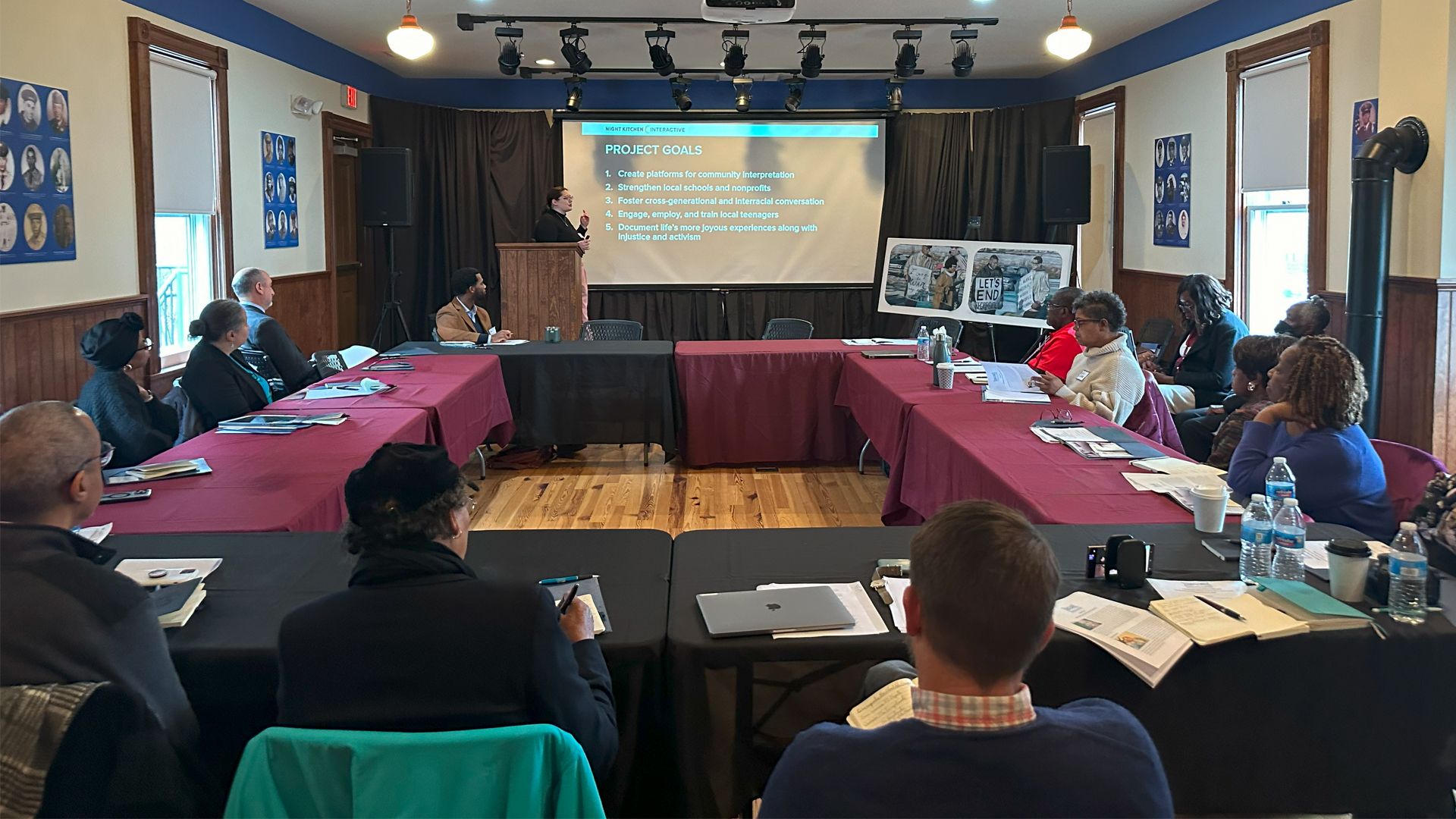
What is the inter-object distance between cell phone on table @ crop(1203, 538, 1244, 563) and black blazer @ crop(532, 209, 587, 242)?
602cm

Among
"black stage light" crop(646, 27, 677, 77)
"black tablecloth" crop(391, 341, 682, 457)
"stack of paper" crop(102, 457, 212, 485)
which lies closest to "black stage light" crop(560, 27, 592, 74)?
"black stage light" crop(646, 27, 677, 77)

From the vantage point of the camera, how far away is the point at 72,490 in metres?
1.79

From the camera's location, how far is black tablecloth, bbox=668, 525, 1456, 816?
6.34 ft

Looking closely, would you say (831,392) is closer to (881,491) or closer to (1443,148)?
(881,491)

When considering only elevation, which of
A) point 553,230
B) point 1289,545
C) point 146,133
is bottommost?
point 1289,545


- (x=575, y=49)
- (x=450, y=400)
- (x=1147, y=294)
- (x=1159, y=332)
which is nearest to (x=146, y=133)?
(x=450, y=400)

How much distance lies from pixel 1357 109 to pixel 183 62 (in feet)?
21.2

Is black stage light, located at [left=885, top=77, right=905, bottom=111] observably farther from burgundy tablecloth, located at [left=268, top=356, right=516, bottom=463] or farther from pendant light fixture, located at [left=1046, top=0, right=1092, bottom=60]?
burgundy tablecloth, located at [left=268, top=356, right=516, bottom=463]

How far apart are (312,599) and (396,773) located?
0.77 m

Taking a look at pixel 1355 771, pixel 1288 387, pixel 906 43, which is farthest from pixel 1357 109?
pixel 1355 771

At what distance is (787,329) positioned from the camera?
7578 millimetres

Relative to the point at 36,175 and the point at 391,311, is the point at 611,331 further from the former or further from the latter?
the point at 36,175

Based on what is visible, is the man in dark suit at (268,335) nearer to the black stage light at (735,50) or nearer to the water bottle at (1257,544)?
the black stage light at (735,50)

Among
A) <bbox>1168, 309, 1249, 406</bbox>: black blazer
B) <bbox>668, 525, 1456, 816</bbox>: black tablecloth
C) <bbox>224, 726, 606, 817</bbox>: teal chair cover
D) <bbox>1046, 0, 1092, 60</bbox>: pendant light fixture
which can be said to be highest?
<bbox>1046, 0, 1092, 60</bbox>: pendant light fixture
